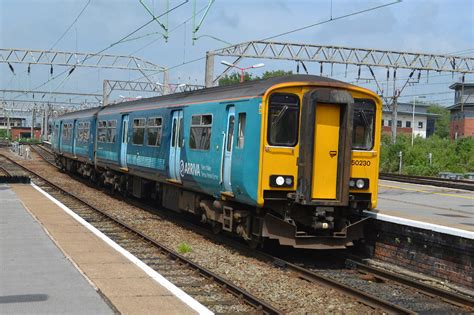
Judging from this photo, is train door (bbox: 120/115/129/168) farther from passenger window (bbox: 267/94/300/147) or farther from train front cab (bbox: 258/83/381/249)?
passenger window (bbox: 267/94/300/147)

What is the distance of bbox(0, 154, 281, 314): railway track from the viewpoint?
7.90 meters

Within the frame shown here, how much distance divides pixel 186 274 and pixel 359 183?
3.45m

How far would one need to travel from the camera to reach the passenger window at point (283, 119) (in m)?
10.5

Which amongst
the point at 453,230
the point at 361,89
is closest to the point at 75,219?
the point at 361,89

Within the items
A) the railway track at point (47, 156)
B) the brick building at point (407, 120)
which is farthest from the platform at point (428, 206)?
the brick building at point (407, 120)

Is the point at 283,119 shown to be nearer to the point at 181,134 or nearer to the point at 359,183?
the point at 359,183

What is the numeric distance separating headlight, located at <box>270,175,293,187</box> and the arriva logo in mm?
2974

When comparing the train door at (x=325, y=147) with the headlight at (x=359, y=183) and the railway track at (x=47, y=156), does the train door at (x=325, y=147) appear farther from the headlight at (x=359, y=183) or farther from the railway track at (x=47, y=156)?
the railway track at (x=47, y=156)

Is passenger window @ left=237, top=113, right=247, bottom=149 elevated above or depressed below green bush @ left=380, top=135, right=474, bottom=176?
above

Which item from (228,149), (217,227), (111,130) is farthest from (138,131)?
(228,149)

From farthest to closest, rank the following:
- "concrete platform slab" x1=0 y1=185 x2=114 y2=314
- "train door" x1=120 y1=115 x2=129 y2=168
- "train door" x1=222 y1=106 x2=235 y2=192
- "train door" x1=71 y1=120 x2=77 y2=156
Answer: "train door" x1=71 y1=120 x2=77 y2=156
"train door" x1=120 y1=115 x2=129 y2=168
"train door" x1=222 y1=106 x2=235 y2=192
"concrete platform slab" x1=0 y1=185 x2=114 y2=314

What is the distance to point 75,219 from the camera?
565 inches

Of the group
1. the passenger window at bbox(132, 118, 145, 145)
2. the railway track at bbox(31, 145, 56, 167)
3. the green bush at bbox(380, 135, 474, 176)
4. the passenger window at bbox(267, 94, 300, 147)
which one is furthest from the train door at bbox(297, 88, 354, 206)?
the railway track at bbox(31, 145, 56, 167)

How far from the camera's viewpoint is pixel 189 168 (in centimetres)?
1380
